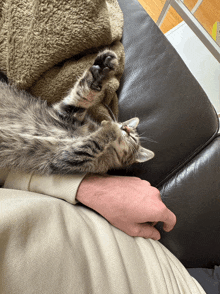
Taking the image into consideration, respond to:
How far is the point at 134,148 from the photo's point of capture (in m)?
0.85

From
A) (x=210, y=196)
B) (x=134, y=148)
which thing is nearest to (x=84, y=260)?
(x=134, y=148)

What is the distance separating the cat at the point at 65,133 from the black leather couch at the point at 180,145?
0.32ft

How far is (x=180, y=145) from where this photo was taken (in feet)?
2.81

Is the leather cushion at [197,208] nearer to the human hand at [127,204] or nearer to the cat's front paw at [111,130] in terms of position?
the human hand at [127,204]

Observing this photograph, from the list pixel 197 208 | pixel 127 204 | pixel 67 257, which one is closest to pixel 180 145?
pixel 197 208

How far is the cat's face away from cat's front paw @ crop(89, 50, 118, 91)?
0.23 metres

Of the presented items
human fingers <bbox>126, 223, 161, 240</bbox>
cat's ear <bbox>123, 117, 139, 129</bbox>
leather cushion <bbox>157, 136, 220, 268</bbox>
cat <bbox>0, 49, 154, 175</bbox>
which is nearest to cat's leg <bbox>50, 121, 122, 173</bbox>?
cat <bbox>0, 49, 154, 175</bbox>

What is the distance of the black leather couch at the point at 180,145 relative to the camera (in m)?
0.83

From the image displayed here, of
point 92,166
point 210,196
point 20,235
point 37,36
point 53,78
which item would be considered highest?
point 37,36

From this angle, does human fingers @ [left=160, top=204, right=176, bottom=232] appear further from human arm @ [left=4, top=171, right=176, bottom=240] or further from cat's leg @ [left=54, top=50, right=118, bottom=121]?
cat's leg @ [left=54, top=50, right=118, bottom=121]

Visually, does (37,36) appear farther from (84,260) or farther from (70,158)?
(84,260)

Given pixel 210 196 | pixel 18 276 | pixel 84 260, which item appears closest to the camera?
pixel 18 276

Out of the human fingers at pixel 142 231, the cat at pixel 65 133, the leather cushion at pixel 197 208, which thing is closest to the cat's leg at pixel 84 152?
the cat at pixel 65 133

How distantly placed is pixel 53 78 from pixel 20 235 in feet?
1.99
